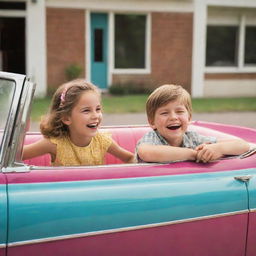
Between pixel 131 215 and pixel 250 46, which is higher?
→ pixel 250 46

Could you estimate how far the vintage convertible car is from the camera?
68.1 inches

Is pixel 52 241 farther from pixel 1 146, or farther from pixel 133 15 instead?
pixel 133 15

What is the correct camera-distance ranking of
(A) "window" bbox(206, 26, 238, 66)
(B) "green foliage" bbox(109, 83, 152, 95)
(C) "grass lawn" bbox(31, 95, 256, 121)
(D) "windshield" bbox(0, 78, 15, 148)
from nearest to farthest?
(D) "windshield" bbox(0, 78, 15, 148)
(C) "grass lawn" bbox(31, 95, 256, 121)
(B) "green foliage" bbox(109, 83, 152, 95)
(A) "window" bbox(206, 26, 238, 66)

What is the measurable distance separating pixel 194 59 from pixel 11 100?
43.0ft

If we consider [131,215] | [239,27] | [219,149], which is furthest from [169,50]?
[131,215]

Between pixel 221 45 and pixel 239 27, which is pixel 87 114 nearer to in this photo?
pixel 221 45

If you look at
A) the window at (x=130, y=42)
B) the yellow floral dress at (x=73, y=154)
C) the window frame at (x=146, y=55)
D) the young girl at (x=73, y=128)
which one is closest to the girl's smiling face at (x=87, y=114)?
the young girl at (x=73, y=128)

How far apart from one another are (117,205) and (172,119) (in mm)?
601

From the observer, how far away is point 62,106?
2.39 m

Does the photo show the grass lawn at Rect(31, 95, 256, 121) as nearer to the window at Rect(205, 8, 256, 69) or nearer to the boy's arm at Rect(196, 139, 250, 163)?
the window at Rect(205, 8, 256, 69)

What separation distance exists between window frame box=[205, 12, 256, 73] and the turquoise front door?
340 cm

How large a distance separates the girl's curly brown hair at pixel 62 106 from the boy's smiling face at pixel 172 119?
0.36 m

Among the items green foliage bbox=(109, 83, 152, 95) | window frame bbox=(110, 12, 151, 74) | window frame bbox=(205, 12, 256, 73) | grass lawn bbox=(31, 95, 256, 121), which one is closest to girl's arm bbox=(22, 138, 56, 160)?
grass lawn bbox=(31, 95, 256, 121)

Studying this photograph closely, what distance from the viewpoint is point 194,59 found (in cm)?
1467
